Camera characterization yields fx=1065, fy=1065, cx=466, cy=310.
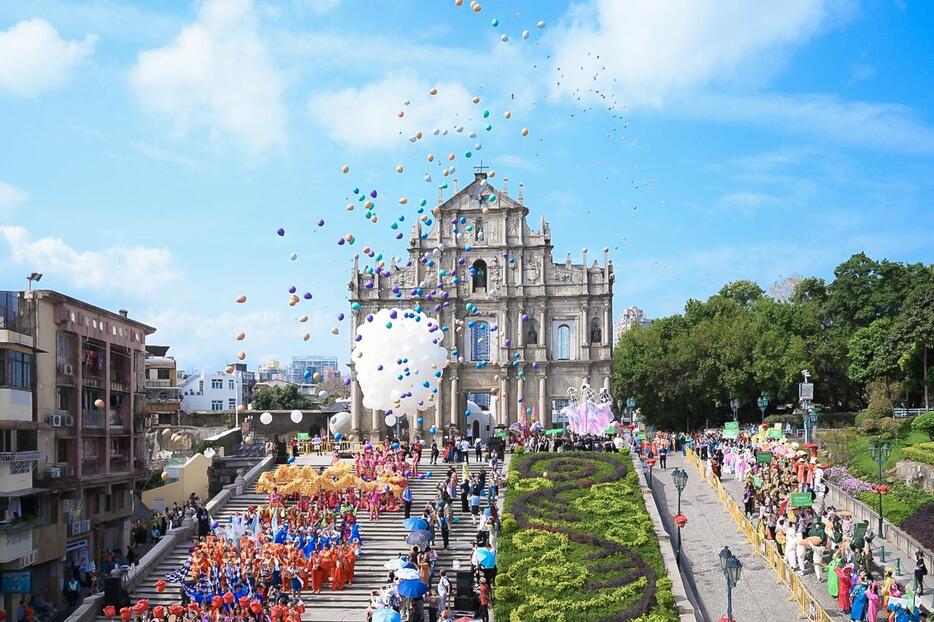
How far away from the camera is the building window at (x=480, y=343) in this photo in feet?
208

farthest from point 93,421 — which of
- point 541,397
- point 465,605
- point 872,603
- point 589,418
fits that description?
point 541,397

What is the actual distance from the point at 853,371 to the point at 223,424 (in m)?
40.7

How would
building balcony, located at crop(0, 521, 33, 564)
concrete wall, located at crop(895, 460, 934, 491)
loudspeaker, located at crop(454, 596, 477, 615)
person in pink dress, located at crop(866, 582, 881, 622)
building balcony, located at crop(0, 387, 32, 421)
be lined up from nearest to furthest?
1. person in pink dress, located at crop(866, 582, 881, 622)
2. loudspeaker, located at crop(454, 596, 477, 615)
3. building balcony, located at crop(0, 521, 33, 564)
4. building balcony, located at crop(0, 387, 32, 421)
5. concrete wall, located at crop(895, 460, 934, 491)

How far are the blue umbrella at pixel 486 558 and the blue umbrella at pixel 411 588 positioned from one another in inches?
→ 123

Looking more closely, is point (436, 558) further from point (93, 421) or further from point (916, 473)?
point (916, 473)

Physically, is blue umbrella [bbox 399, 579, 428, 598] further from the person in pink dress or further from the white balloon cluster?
the white balloon cluster

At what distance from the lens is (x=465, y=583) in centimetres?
2711

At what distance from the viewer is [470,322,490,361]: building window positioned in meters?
63.2

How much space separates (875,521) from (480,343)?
107 ft

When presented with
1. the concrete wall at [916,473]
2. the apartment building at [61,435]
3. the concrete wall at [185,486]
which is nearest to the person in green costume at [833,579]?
the concrete wall at [916,473]

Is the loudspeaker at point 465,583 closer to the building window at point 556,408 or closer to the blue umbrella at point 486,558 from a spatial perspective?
the blue umbrella at point 486,558

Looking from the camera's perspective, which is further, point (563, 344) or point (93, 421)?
point (563, 344)

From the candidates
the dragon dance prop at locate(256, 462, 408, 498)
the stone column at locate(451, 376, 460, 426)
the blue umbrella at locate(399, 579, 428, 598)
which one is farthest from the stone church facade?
the blue umbrella at locate(399, 579, 428, 598)

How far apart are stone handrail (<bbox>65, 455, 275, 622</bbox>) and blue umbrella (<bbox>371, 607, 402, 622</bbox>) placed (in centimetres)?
916
